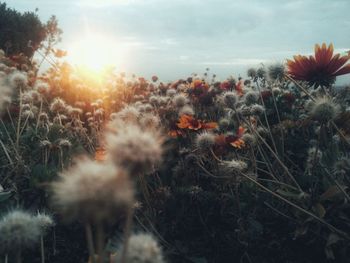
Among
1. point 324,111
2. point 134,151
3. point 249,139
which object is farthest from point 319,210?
point 134,151

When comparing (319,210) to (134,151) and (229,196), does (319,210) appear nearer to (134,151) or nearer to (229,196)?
(229,196)

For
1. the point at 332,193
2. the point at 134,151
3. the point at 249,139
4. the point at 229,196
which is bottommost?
the point at 229,196

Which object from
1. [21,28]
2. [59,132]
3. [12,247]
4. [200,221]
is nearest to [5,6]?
[21,28]

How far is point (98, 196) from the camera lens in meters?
0.77

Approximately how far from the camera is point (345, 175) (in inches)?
85.8

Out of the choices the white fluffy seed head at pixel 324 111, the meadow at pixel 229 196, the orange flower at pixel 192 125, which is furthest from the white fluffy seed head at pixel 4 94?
the white fluffy seed head at pixel 324 111

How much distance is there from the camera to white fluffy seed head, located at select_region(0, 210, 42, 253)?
3.54ft

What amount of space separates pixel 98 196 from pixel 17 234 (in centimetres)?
46

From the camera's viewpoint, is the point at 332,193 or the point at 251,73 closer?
the point at 332,193

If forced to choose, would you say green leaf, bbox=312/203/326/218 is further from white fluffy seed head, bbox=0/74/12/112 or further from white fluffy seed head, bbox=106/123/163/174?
white fluffy seed head, bbox=0/74/12/112

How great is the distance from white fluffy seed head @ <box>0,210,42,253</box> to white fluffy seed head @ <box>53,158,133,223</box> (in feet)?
1.15

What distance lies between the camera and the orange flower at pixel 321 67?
7.89ft

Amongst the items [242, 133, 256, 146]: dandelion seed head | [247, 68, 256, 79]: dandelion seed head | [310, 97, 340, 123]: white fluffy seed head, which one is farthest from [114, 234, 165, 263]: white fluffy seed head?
[247, 68, 256, 79]: dandelion seed head

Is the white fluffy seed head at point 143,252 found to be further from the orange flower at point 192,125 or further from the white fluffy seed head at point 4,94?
the orange flower at point 192,125
